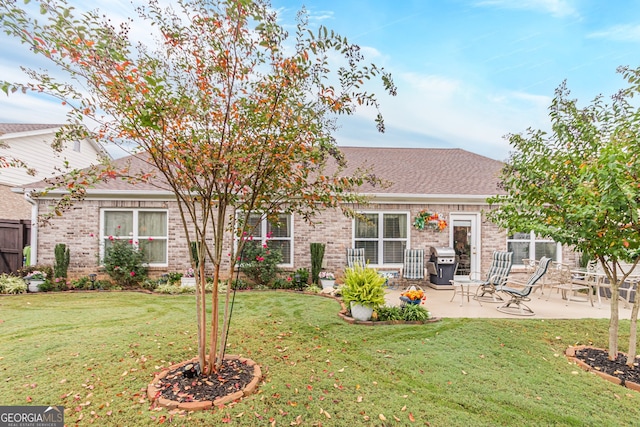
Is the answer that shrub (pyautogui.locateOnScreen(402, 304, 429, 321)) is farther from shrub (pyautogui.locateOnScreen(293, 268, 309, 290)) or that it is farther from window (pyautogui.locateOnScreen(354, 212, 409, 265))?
window (pyautogui.locateOnScreen(354, 212, 409, 265))

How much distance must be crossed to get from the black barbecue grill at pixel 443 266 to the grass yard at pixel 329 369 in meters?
3.33

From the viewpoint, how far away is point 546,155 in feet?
15.6

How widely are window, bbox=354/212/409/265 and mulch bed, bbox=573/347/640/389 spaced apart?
18.7ft

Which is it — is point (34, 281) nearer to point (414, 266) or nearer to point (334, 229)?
point (334, 229)

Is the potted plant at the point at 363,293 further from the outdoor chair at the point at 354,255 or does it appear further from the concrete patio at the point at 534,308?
the outdoor chair at the point at 354,255

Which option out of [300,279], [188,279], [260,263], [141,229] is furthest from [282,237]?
[141,229]

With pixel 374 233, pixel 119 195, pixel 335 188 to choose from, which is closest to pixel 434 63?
pixel 374 233

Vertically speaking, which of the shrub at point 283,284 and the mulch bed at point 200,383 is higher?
the mulch bed at point 200,383

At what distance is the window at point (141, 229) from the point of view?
372 inches

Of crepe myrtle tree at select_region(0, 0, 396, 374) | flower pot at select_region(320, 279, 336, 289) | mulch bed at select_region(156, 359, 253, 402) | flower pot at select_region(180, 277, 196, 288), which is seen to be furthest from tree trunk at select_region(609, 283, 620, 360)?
flower pot at select_region(180, 277, 196, 288)

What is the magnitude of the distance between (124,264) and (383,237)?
7.78m

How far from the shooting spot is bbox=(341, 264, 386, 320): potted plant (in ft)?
19.0

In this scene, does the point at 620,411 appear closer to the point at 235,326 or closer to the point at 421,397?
the point at 421,397

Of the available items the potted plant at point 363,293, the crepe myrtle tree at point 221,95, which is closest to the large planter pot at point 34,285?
the crepe myrtle tree at point 221,95
